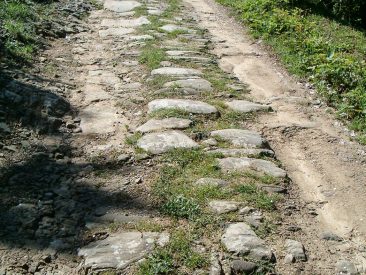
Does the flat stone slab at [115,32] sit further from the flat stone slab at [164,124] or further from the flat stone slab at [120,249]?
the flat stone slab at [120,249]

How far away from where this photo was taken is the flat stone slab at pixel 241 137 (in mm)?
4762

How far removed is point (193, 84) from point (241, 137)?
1.44 meters

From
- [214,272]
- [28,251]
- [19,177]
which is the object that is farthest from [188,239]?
[19,177]

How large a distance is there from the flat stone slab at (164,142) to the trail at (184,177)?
0.05 feet

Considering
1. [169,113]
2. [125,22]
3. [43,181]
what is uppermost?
[125,22]

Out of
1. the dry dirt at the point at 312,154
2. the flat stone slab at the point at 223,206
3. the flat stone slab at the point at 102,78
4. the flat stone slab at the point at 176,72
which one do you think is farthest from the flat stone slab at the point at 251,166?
the flat stone slab at the point at 102,78

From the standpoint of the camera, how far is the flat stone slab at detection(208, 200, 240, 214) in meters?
3.69

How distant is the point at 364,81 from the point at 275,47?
6.54ft

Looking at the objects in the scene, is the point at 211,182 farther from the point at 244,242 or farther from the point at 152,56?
the point at 152,56

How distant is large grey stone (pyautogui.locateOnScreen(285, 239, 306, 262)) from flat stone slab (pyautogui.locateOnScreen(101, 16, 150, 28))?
6.08 metres

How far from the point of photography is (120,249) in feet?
10.6

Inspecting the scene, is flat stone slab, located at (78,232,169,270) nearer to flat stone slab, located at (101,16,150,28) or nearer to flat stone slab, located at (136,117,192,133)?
flat stone slab, located at (136,117,192,133)

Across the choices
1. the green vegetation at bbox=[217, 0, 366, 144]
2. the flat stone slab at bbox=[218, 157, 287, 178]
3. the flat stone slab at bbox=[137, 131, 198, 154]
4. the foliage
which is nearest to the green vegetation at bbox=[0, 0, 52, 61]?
the foliage

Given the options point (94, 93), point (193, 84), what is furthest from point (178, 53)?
point (94, 93)
